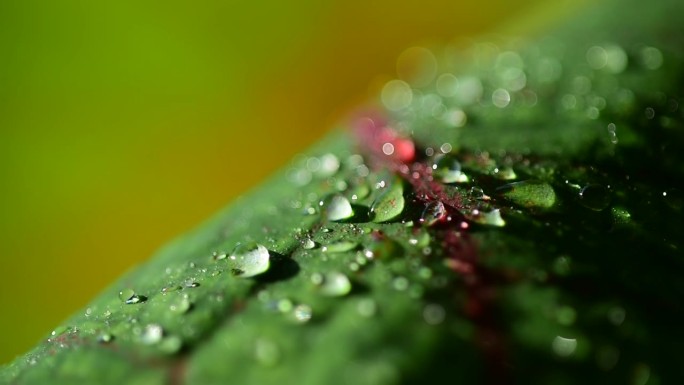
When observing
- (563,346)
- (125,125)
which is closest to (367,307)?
(563,346)

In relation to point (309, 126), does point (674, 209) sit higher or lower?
higher

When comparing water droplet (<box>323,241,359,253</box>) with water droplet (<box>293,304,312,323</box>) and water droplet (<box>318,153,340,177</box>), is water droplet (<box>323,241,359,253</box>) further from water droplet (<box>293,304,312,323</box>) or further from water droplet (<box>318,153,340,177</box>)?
water droplet (<box>318,153,340,177</box>)

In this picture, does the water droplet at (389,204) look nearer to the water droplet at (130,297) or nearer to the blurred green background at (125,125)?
the water droplet at (130,297)

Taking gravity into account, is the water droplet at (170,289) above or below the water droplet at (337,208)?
below

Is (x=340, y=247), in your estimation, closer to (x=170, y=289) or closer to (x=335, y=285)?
(x=335, y=285)

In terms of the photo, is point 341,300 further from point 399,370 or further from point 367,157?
point 367,157

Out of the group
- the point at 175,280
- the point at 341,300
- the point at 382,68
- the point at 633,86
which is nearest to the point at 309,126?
the point at 382,68

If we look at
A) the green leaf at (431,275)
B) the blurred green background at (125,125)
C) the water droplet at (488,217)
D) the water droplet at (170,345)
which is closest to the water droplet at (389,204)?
the green leaf at (431,275)
